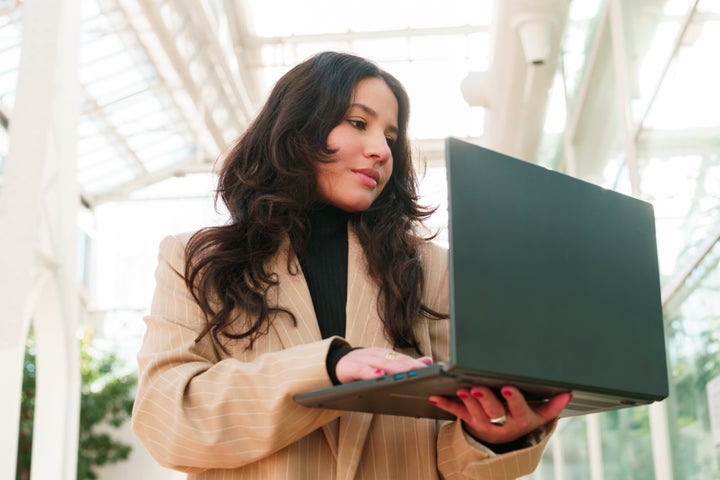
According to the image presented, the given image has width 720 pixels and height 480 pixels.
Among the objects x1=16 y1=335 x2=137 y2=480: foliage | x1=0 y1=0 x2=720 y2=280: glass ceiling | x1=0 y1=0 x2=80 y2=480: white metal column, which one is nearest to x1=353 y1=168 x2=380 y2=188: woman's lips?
x1=0 y1=0 x2=720 y2=280: glass ceiling

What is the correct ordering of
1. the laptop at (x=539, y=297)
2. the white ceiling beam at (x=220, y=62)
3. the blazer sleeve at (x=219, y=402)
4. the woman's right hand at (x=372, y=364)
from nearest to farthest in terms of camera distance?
the laptop at (x=539, y=297), the woman's right hand at (x=372, y=364), the blazer sleeve at (x=219, y=402), the white ceiling beam at (x=220, y=62)

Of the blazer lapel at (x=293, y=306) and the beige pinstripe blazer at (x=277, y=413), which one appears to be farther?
the blazer lapel at (x=293, y=306)

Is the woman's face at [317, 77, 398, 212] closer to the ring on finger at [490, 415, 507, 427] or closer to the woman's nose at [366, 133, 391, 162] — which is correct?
the woman's nose at [366, 133, 391, 162]

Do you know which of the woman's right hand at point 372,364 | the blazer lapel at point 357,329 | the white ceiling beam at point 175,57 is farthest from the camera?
the white ceiling beam at point 175,57

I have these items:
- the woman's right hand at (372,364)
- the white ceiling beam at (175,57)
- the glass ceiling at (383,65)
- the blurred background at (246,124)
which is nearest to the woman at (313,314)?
the woman's right hand at (372,364)

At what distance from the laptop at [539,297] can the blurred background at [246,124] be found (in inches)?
13.5

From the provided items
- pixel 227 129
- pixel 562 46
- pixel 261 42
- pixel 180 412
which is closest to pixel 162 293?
pixel 180 412

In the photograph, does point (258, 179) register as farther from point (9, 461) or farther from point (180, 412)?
point (9, 461)

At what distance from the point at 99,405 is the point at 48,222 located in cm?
868

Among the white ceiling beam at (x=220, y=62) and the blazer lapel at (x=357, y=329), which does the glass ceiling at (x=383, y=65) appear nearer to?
the white ceiling beam at (x=220, y=62)

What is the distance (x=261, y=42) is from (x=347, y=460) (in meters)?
12.7

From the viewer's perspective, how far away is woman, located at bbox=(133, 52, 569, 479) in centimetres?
158

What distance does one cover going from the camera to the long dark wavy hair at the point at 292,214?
1.86 m

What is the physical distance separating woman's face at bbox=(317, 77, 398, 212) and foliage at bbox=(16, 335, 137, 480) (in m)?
15.7
